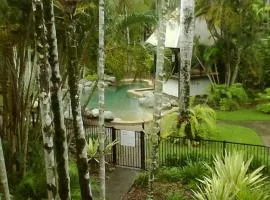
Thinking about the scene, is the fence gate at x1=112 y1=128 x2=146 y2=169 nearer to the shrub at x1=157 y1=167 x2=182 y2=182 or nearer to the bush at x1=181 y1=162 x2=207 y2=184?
the shrub at x1=157 y1=167 x2=182 y2=182

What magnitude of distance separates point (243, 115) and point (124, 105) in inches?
232

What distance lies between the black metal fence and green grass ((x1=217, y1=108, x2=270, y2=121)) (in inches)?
152

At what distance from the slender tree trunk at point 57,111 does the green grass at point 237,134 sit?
8509 mm

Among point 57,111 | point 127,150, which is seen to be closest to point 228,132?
point 127,150

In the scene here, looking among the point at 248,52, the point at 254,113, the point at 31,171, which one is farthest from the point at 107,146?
the point at 248,52

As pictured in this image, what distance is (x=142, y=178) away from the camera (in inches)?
385

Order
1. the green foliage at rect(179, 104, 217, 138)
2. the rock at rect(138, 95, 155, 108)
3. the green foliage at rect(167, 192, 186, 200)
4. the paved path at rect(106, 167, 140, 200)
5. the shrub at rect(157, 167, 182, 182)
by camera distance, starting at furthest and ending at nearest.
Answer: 1. the rock at rect(138, 95, 155, 108)
2. the green foliage at rect(179, 104, 217, 138)
3. the shrub at rect(157, 167, 182, 182)
4. the paved path at rect(106, 167, 140, 200)
5. the green foliage at rect(167, 192, 186, 200)

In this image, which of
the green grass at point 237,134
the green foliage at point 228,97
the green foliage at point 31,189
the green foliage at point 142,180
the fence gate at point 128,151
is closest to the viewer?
the green foliage at point 31,189

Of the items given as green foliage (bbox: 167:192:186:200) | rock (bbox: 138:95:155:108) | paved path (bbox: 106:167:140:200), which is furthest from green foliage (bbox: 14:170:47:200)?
rock (bbox: 138:95:155:108)

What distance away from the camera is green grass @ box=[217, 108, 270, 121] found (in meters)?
16.3

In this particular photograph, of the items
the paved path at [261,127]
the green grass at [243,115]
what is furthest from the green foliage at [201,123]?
the green grass at [243,115]

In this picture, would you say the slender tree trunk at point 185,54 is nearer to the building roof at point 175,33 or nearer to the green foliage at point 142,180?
the green foliage at point 142,180

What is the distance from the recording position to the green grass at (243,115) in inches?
640

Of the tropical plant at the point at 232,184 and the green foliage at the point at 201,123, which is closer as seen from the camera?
the tropical plant at the point at 232,184
